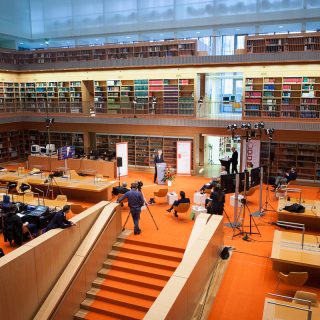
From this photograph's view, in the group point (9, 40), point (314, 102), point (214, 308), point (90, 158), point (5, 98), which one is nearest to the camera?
point (214, 308)

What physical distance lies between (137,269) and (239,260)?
2.54 metres

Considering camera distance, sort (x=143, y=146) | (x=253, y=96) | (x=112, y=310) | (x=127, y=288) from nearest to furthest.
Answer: (x=112, y=310) < (x=127, y=288) < (x=253, y=96) < (x=143, y=146)

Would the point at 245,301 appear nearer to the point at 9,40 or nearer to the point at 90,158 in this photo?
the point at 90,158

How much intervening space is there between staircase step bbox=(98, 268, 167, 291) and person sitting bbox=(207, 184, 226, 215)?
9.18ft

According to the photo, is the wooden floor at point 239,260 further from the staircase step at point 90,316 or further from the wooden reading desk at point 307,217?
the staircase step at point 90,316

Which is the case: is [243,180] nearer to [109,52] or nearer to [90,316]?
[90,316]

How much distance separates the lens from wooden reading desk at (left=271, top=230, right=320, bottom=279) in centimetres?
766

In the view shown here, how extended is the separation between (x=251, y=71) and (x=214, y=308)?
11167 mm

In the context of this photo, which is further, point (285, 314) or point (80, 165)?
point (80, 165)

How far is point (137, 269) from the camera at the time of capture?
846 cm

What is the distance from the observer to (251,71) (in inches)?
608

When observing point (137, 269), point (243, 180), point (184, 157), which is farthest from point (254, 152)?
point (137, 269)

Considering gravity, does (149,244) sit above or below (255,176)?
below

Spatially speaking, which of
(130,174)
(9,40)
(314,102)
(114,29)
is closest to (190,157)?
(130,174)
